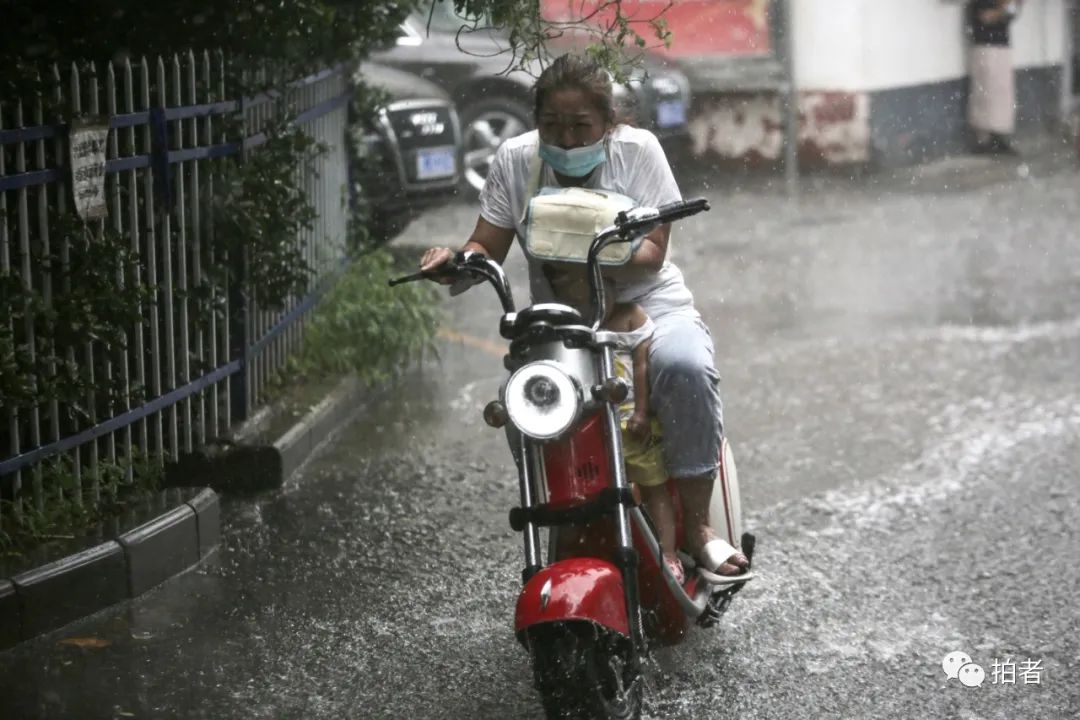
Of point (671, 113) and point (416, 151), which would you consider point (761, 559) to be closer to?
point (416, 151)

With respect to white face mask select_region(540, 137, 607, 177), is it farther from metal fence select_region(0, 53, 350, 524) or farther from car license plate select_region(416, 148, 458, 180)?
car license plate select_region(416, 148, 458, 180)

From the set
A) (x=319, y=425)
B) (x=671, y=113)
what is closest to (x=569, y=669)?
(x=319, y=425)

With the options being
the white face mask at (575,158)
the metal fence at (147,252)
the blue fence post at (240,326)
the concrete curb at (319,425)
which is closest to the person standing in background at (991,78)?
the concrete curb at (319,425)

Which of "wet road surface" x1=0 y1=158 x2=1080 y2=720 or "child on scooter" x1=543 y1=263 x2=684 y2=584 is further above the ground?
"child on scooter" x1=543 y1=263 x2=684 y2=584

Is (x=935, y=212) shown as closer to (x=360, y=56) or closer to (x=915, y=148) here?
(x=915, y=148)

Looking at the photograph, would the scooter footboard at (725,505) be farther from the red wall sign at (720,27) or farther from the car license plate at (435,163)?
the red wall sign at (720,27)

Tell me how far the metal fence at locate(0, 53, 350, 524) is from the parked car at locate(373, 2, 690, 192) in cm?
798

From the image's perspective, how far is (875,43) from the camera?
1795 centimetres

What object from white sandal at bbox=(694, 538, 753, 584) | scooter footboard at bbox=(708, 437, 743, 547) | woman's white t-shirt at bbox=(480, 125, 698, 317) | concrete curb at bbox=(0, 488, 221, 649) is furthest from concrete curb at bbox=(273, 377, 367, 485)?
white sandal at bbox=(694, 538, 753, 584)

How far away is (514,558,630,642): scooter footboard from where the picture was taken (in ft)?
14.3

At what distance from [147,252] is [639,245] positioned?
228 cm

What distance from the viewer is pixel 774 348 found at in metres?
9.82

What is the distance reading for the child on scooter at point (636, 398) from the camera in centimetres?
499

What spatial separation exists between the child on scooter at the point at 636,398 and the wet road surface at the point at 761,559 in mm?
466
